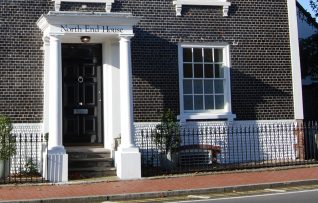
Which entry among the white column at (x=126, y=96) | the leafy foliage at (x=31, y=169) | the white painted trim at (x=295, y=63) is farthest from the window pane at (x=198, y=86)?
the leafy foliage at (x=31, y=169)

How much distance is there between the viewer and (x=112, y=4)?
15.5 meters

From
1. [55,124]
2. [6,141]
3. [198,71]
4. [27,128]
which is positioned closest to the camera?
[6,141]

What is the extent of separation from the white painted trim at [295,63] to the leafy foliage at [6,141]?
8572mm

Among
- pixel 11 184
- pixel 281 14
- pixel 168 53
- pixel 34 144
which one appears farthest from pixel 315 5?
pixel 11 184

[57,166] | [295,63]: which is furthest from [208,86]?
[57,166]

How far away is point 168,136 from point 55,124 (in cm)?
327

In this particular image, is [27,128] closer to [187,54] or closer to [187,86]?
[187,86]

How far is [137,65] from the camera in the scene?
50.9ft

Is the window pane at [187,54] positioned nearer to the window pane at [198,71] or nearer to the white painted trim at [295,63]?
the window pane at [198,71]

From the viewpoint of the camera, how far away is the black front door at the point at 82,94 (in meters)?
15.1

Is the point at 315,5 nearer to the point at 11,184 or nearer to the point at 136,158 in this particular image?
the point at 136,158

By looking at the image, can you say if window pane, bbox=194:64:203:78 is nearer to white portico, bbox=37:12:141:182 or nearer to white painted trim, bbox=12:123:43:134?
white portico, bbox=37:12:141:182

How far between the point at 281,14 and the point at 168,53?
13.1ft

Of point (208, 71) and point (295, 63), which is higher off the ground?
point (295, 63)
